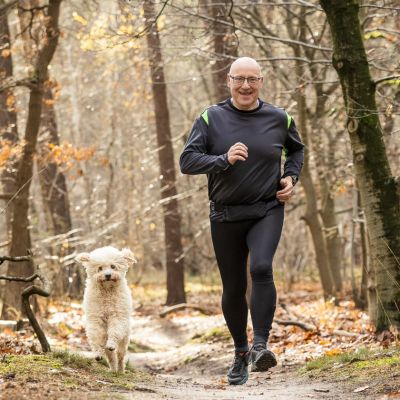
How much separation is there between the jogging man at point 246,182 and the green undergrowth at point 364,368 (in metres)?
1.02

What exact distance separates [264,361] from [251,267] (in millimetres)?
740

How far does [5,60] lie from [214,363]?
28.9ft

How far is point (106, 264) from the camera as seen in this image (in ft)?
26.1

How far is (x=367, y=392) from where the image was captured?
19.0 ft

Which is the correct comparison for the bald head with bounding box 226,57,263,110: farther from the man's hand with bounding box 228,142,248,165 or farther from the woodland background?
the woodland background

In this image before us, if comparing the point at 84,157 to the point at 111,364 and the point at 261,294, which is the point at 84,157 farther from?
the point at 261,294

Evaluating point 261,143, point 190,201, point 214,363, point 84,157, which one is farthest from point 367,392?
point 190,201

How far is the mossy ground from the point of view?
5.22 metres

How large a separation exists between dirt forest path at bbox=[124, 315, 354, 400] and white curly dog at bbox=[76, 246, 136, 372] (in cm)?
57

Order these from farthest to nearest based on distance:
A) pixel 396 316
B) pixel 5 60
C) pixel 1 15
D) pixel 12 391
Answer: pixel 5 60
pixel 1 15
pixel 396 316
pixel 12 391

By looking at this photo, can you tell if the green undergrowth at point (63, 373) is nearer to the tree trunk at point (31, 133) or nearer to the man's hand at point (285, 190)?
the man's hand at point (285, 190)

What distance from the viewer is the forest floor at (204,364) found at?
227 inches

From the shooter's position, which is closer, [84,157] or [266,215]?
[266,215]

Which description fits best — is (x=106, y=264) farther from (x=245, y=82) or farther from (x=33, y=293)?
(x=245, y=82)
